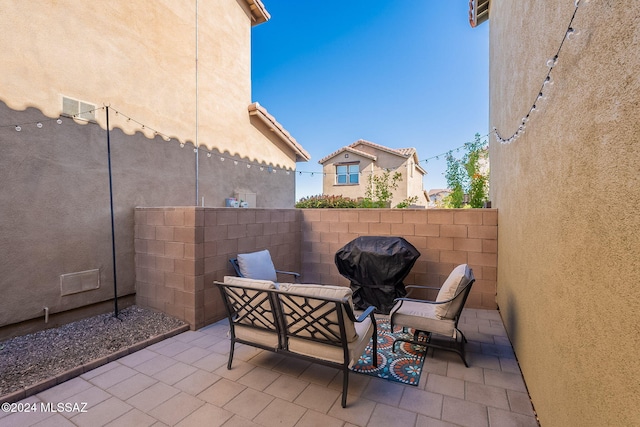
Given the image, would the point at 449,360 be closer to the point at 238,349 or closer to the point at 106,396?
the point at 238,349

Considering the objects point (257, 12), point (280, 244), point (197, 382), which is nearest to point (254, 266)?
point (280, 244)

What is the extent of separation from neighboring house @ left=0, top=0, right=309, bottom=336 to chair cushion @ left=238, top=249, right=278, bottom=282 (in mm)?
737

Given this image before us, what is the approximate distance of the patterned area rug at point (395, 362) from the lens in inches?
103

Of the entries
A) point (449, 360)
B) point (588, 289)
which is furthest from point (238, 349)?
point (588, 289)

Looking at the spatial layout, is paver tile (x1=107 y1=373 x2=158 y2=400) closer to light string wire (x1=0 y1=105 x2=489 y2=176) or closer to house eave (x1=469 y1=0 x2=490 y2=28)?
light string wire (x1=0 y1=105 x2=489 y2=176)

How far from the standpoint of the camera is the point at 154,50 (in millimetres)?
4832

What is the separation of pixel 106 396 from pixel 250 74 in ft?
22.6

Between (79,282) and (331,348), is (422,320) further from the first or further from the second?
(79,282)

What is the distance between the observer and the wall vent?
12.1 ft

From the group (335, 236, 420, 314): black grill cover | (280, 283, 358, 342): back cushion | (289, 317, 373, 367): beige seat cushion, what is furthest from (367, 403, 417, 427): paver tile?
(335, 236, 420, 314): black grill cover

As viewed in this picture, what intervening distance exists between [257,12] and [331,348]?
26.8ft

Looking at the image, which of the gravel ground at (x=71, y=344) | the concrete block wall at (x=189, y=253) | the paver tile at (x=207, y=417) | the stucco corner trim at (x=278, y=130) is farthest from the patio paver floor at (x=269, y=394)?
the stucco corner trim at (x=278, y=130)

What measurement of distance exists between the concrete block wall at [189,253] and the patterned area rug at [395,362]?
2.16 metres

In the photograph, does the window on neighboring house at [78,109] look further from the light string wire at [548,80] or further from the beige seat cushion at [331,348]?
the light string wire at [548,80]
